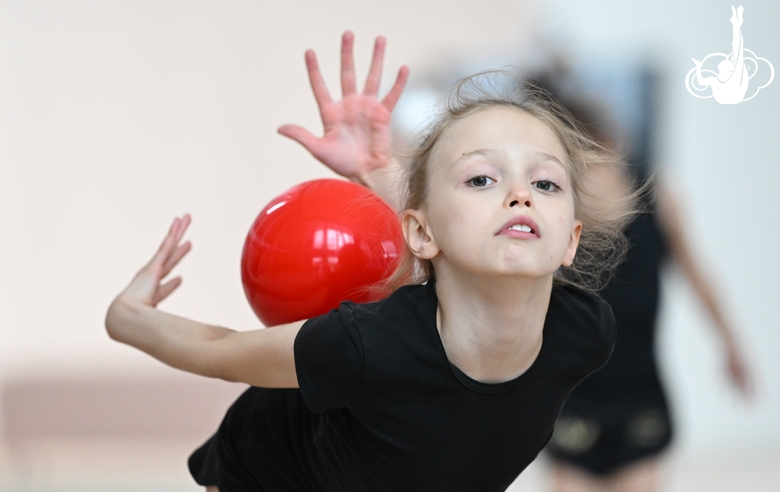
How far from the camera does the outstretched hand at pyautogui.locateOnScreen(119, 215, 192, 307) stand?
1.28 meters

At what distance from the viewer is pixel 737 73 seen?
3.22m

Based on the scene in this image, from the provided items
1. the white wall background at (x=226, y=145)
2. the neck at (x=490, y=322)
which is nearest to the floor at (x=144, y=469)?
the white wall background at (x=226, y=145)

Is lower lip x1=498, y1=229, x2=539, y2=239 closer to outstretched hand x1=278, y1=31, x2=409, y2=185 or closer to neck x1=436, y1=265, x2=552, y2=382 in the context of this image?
neck x1=436, y1=265, x2=552, y2=382

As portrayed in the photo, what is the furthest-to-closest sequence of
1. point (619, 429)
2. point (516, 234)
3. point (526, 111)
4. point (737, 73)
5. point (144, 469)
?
point (737, 73)
point (144, 469)
point (619, 429)
point (526, 111)
point (516, 234)

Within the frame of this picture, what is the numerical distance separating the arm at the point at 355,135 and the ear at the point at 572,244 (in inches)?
14.6

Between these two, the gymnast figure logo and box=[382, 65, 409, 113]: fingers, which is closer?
box=[382, 65, 409, 113]: fingers

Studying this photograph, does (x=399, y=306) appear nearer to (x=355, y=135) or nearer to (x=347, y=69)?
(x=355, y=135)

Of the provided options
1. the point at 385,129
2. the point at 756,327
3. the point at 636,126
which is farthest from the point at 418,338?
the point at 756,327

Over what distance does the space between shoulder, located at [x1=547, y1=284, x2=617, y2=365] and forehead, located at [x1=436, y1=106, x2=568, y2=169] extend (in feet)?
0.63

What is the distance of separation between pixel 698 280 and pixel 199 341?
1.09 m

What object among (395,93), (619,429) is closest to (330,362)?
(395,93)

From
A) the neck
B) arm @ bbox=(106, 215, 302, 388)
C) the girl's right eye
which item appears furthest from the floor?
the girl's right eye

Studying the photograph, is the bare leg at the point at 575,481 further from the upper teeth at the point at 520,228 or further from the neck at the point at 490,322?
the upper teeth at the point at 520,228

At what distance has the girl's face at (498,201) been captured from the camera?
0.90 meters
